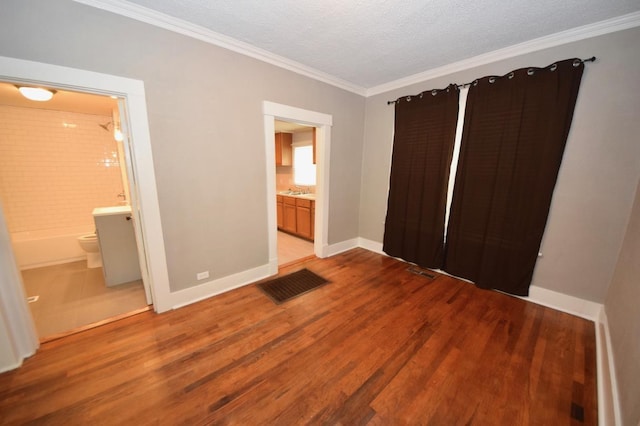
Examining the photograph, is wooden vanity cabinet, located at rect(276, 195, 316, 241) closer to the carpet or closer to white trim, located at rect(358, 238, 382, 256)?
white trim, located at rect(358, 238, 382, 256)

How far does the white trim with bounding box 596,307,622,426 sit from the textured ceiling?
2547 millimetres

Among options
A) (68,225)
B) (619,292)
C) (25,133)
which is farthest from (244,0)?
(68,225)

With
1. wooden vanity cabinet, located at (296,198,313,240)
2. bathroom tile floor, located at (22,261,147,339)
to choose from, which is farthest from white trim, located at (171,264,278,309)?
wooden vanity cabinet, located at (296,198,313,240)

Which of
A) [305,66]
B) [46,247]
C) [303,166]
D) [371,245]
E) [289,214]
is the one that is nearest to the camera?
[305,66]

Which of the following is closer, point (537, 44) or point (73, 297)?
point (537, 44)

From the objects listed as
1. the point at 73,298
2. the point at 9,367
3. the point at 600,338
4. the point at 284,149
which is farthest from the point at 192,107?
the point at 600,338

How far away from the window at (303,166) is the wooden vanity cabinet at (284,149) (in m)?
0.13

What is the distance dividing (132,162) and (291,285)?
204 centimetres

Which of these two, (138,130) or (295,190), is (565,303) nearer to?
(138,130)

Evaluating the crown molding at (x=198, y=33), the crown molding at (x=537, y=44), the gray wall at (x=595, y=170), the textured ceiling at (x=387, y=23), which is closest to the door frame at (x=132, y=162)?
the crown molding at (x=198, y=33)

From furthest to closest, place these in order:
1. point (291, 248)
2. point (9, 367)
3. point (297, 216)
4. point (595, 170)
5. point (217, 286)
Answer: point (297, 216)
point (291, 248)
point (217, 286)
point (595, 170)
point (9, 367)

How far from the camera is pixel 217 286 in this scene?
2557 millimetres

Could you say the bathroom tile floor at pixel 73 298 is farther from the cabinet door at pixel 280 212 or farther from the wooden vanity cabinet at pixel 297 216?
the cabinet door at pixel 280 212

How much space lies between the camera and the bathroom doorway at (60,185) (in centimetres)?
273
